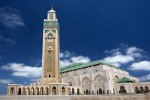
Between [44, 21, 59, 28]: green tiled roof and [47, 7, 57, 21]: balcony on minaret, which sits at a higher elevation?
[47, 7, 57, 21]: balcony on minaret

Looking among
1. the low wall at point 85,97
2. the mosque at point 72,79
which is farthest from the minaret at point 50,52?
the low wall at point 85,97

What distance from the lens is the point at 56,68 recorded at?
49.8 metres

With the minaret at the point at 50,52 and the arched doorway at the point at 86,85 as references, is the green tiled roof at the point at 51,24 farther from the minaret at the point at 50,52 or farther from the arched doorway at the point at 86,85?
the arched doorway at the point at 86,85

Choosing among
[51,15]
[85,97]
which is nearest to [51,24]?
[51,15]

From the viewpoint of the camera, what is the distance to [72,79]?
56.1 metres

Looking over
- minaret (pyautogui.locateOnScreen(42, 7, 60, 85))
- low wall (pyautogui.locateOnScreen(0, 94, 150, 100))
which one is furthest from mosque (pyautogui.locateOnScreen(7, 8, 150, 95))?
low wall (pyautogui.locateOnScreen(0, 94, 150, 100))

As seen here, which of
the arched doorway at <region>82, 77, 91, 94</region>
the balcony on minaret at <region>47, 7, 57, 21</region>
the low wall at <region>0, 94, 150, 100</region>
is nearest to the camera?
the low wall at <region>0, 94, 150, 100</region>

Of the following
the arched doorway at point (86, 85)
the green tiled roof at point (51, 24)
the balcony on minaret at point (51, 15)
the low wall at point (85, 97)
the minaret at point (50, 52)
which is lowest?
the low wall at point (85, 97)

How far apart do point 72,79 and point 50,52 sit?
10.0 m

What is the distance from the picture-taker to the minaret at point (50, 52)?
4912cm

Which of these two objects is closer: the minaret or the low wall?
the low wall

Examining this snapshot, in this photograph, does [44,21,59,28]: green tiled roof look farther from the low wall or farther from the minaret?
the low wall

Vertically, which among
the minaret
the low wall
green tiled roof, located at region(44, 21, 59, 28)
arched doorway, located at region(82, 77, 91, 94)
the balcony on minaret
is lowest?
the low wall

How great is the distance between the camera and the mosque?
141ft
